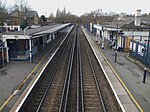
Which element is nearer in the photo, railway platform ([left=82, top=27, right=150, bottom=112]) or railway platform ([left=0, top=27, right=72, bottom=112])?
railway platform ([left=82, top=27, right=150, bottom=112])

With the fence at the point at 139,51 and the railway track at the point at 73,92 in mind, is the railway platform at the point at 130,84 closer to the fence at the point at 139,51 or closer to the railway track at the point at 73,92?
the railway track at the point at 73,92

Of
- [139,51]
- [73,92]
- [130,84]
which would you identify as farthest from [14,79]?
[139,51]

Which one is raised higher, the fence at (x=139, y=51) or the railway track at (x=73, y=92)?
the fence at (x=139, y=51)

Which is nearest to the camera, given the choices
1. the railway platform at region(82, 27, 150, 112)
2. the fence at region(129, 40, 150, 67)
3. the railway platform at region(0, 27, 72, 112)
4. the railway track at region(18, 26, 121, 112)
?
the railway track at region(18, 26, 121, 112)

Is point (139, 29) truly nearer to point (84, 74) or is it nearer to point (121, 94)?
point (84, 74)

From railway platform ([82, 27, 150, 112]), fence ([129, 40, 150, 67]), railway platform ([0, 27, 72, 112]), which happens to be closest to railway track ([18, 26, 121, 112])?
railway platform ([82, 27, 150, 112])

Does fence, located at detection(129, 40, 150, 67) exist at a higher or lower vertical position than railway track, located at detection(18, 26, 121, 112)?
higher

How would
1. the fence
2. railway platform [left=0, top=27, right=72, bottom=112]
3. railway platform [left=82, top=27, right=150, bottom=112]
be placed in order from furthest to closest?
the fence
railway platform [left=0, top=27, right=72, bottom=112]
railway platform [left=82, top=27, right=150, bottom=112]

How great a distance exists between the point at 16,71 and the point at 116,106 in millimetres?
10334

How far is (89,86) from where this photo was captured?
15719 mm

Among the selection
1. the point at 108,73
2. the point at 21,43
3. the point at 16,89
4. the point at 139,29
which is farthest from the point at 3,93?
the point at 139,29

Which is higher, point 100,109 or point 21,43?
point 21,43

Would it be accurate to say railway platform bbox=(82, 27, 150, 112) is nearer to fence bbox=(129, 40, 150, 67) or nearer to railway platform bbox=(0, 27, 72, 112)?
fence bbox=(129, 40, 150, 67)

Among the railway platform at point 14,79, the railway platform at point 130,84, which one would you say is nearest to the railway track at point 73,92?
the railway platform at point 130,84
